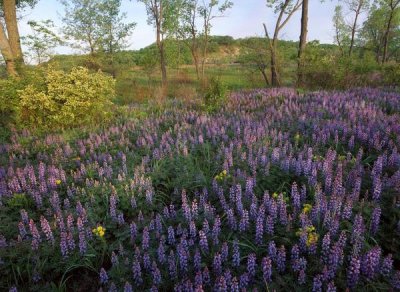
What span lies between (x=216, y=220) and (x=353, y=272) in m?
1.34

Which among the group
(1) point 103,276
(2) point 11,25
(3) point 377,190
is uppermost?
(2) point 11,25

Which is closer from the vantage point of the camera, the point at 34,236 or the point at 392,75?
the point at 34,236

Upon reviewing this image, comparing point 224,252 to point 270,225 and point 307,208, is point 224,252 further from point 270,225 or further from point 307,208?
point 307,208

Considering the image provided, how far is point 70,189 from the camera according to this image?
497 centimetres

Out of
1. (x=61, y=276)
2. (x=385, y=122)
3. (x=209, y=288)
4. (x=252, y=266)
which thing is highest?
(x=385, y=122)

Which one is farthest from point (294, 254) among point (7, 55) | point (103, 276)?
point (7, 55)

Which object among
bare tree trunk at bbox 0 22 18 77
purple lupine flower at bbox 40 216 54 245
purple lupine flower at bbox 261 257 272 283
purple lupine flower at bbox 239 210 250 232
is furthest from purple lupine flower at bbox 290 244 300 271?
bare tree trunk at bbox 0 22 18 77

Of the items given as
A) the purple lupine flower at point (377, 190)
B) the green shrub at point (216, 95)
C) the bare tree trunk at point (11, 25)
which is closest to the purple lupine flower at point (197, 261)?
the purple lupine flower at point (377, 190)

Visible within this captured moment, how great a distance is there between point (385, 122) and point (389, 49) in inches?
2430

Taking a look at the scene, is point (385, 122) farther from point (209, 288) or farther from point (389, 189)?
point (209, 288)

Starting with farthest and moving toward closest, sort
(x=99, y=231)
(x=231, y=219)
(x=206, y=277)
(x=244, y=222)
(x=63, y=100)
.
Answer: (x=63, y=100) < (x=99, y=231) < (x=231, y=219) < (x=244, y=222) < (x=206, y=277)

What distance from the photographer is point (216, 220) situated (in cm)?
337

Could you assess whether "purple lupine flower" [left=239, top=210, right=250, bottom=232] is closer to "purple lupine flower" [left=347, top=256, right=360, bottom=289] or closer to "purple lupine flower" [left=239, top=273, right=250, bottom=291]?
"purple lupine flower" [left=239, top=273, right=250, bottom=291]

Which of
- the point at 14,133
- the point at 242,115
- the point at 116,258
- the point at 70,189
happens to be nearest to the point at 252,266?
the point at 116,258
